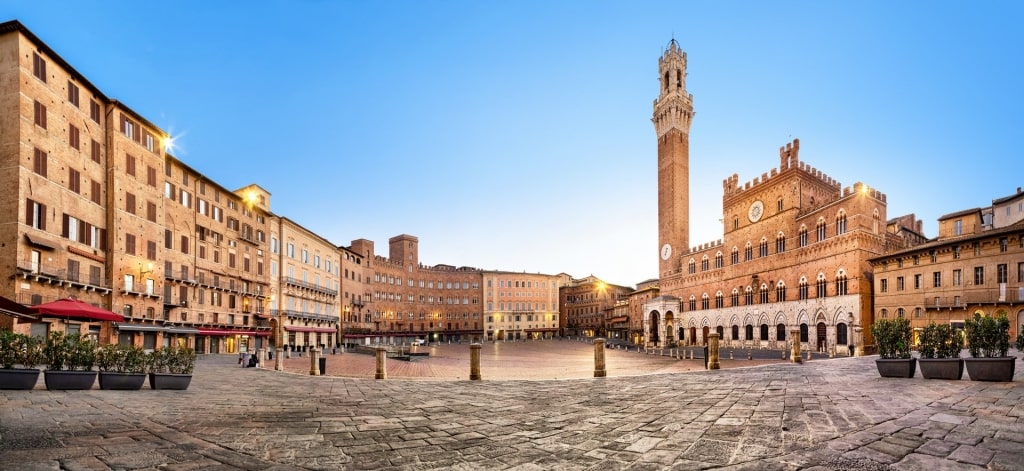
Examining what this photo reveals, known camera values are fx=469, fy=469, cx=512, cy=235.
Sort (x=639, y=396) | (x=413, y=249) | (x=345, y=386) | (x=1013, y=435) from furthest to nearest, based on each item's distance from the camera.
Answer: (x=413, y=249)
(x=345, y=386)
(x=639, y=396)
(x=1013, y=435)

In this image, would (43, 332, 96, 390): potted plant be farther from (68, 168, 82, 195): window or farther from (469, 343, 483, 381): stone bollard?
(68, 168, 82, 195): window

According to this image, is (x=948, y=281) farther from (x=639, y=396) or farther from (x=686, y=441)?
(x=686, y=441)

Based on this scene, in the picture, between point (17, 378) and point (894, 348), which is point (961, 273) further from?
point (17, 378)

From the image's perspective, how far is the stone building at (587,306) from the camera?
8800 cm

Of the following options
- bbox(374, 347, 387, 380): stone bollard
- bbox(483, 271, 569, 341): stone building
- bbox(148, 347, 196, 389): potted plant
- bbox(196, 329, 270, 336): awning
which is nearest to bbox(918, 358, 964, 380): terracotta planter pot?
bbox(374, 347, 387, 380): stone bollard

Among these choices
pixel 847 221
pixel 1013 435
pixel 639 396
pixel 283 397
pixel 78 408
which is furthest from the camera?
pixel 847 221

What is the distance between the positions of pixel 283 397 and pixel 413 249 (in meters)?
68.4

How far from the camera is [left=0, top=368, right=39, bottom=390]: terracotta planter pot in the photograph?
1035 cm

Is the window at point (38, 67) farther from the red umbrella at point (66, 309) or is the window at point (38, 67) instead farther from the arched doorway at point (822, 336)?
the arched doorway at point (822, 336)

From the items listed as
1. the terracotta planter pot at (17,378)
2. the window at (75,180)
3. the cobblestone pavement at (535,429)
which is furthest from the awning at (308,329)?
the cobblestone pavement at (535,429)

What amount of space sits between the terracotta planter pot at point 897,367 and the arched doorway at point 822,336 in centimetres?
2915

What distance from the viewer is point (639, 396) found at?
426 inches

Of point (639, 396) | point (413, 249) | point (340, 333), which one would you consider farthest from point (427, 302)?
point (639, 396)

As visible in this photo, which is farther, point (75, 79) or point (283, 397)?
point (75, 79)
